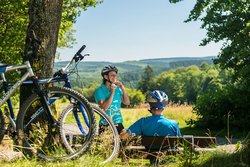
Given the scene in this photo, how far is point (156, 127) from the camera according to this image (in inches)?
242

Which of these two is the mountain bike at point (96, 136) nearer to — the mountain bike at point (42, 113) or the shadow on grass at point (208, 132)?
the mountain bike at point (42, 113)

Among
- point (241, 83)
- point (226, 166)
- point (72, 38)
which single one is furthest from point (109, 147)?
point (72, 38)

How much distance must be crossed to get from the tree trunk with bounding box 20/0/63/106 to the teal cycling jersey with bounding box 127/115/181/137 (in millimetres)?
1769

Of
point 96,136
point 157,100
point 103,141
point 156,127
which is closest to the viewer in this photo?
point 103,141

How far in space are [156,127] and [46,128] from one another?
147 cm

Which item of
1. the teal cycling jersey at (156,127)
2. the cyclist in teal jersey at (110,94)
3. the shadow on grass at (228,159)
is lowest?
the shadow on grass at (228,159)

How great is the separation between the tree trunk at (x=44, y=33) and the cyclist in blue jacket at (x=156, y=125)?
1.75 meters

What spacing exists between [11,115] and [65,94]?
0.78m

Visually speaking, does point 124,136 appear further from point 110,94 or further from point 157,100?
point 110,94

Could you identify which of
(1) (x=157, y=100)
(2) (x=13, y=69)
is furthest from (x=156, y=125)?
(2) (x=13, y=69)

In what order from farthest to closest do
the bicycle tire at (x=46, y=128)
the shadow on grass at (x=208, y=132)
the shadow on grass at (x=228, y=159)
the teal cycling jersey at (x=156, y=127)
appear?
the shadow on grass at (x=208, y=132)
the teal cycling jersey at (x=156, y=127)
the bicycle tire at (x=46, y=128)
the shadow on grass at (x=228, y=159)

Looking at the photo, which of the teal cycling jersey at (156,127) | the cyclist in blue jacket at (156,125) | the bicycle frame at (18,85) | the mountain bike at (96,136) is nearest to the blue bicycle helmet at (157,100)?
the cyclist in blue jacket at (156,125)

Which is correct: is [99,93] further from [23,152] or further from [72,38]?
[72,38]

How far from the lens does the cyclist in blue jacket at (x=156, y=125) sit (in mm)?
6117
